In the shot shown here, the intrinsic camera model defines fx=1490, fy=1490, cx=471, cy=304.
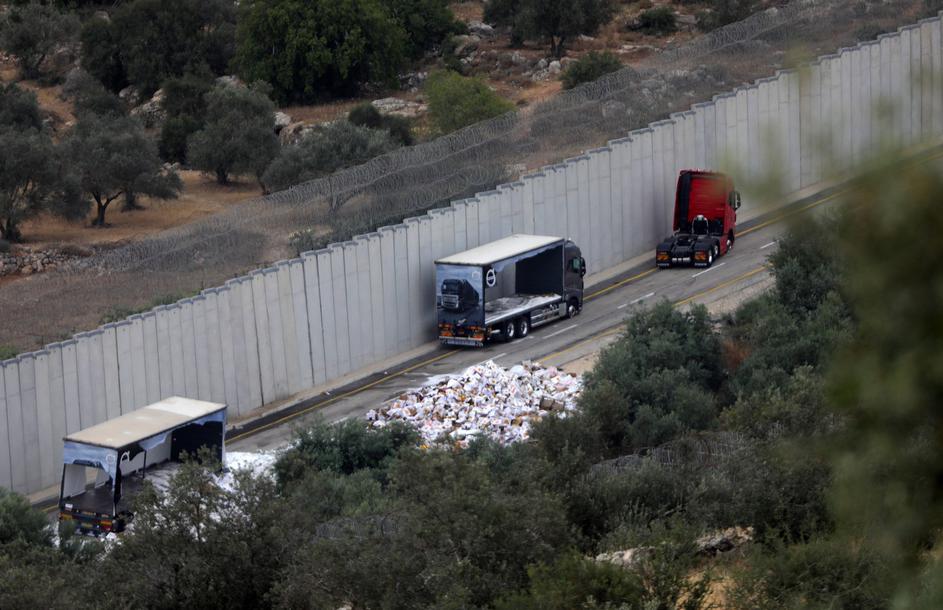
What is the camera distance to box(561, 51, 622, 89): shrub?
211 feet

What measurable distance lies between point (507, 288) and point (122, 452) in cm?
1566

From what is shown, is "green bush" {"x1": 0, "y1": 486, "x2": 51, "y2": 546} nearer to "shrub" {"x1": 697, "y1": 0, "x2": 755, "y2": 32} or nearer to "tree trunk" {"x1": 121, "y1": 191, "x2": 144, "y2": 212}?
"tree trunk" {"x1": 121, "y1": 191, "x2": 144, "y2": 212}

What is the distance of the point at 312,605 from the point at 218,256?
20.8 m

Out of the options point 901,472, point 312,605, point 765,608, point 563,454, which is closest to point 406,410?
point 563,454

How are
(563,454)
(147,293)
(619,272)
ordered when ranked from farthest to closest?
(619,272) → (147,293) → (563,454)

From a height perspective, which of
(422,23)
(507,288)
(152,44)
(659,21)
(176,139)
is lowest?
(507,288)

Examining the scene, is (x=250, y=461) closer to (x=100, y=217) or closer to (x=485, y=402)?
(x=485, y=402)

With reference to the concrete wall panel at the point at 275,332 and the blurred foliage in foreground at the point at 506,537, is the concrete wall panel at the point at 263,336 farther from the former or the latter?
the blurred foliage in foreground at the point at 506,537

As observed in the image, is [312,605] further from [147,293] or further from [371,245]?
Answer: [371,245]

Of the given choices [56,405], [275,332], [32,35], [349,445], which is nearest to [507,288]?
[275,332]

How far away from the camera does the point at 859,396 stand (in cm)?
434

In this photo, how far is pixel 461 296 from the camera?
3747 centimetres

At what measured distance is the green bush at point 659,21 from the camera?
246ft

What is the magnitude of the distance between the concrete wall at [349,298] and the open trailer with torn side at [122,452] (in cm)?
226
